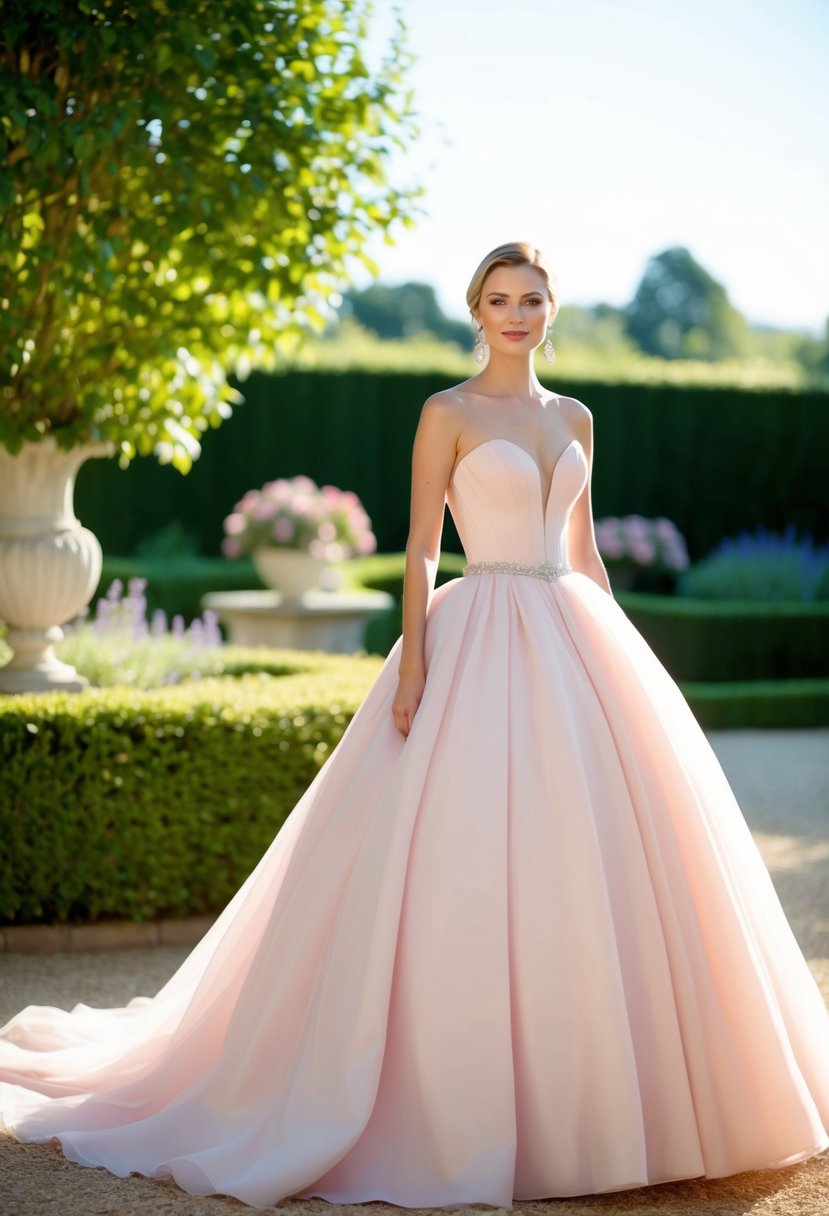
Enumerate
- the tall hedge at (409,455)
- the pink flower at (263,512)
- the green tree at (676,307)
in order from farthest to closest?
the green tree at (676,307), the tall hedge at (409,455), the pink flower at (263,512)

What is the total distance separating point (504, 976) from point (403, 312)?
49177mm

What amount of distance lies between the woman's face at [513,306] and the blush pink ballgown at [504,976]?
0.85ft

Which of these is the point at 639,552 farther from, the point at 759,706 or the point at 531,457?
the point at 531,457

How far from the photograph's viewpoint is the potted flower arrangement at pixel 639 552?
13.9m

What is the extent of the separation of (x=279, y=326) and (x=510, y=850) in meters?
3.28

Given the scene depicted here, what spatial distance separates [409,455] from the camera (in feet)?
50.9

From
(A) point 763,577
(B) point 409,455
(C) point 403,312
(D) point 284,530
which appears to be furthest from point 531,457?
(C) point 403,312

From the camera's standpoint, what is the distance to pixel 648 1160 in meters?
2.66

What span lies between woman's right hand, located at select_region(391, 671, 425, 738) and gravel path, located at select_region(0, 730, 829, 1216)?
0.94m

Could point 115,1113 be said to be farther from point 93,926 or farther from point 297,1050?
point 93,926

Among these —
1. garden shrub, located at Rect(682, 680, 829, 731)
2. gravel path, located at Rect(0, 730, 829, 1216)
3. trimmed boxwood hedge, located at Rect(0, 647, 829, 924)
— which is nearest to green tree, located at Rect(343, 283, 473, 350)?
garden shrub, located at Rect(682, 680, 829, 731)

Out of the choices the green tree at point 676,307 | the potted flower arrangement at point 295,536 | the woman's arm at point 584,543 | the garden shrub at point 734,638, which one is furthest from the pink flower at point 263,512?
the green tree at point 676,307

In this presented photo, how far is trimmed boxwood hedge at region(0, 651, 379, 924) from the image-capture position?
462 cm

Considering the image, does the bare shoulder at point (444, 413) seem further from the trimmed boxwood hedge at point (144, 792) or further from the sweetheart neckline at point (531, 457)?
the trimmed boxwood hedge at point (144, 792)
